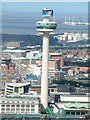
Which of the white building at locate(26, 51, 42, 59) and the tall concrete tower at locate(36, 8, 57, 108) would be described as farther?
the white building at locate(26, 51, 42, 59)

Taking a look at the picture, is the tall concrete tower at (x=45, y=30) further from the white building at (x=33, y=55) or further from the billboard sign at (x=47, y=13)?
the white building at (x=33, y=55)

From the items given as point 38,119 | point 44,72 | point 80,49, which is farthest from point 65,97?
point 80,49

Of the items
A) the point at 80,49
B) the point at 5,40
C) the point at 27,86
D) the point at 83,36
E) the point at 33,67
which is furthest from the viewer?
the point at 83,36

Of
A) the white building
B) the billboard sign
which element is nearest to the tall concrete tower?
the billboard sign

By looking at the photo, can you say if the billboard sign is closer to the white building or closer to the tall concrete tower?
the tall concrete tower

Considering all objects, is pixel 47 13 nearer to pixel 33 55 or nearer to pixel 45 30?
pixel 45 30

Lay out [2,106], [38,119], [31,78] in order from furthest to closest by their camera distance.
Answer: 1. [31,78]
2. [2,106]
3. [38,119]

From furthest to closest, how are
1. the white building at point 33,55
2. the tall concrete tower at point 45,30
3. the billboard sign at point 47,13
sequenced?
the white building at point 33,55
the billboard sign at point 47,13
the tall concrete tower at point 45,30

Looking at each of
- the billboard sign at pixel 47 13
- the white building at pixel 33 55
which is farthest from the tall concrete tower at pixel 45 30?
the white building at pixel 33 55

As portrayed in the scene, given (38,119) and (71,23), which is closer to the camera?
(38,119)

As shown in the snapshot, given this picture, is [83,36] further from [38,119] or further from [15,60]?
[38,119]

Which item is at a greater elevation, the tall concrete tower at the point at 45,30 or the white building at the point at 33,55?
the tall concrete tower at the point at 45,30
